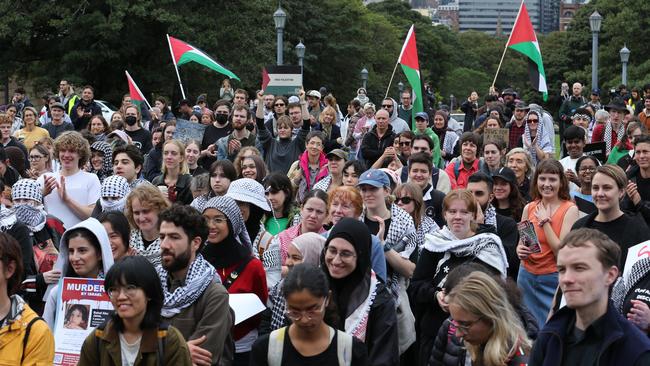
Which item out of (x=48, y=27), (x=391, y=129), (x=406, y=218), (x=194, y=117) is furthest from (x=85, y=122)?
(x=48, y=27)

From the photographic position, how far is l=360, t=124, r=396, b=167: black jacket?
44.8ft

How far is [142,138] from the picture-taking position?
15.5m

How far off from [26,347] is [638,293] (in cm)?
314

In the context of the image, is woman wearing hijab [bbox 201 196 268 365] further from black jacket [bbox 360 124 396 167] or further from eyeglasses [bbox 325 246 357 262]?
black jacket [bbox 360 124 396 167]

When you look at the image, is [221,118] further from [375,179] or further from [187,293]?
[187,293]

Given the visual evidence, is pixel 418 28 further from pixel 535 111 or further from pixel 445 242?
pixel 445 242

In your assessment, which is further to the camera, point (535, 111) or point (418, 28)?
point (418, 28)

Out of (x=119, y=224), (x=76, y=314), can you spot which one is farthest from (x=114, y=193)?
(x=76, y=314)

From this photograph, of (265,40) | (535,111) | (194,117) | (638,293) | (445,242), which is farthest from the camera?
(265,40)

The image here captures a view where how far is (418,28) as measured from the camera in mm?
109250

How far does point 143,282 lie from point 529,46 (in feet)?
52.7

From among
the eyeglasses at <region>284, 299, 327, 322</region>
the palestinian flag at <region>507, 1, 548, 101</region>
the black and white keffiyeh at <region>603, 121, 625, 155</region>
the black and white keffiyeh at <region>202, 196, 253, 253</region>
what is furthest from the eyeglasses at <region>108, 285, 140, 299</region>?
the palestinian flag at <region>507, 1, 548, 101</region>

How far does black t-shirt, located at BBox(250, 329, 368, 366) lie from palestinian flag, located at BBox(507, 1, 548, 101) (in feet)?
49.2

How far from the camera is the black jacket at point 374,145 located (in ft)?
44.8
